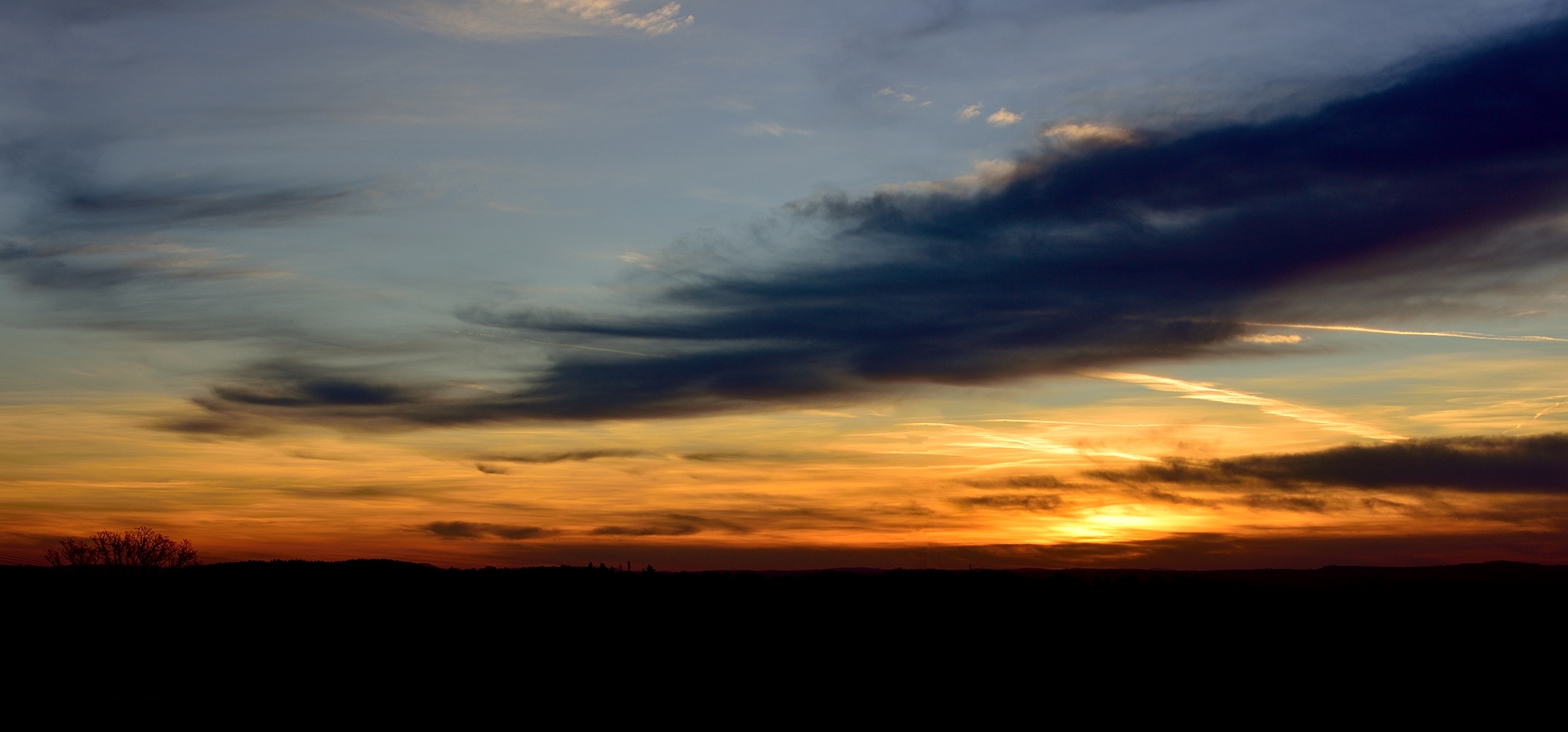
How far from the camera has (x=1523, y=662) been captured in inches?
2062

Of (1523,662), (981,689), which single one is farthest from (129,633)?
(1523,662)

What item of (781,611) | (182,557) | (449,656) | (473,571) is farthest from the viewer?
(182,557)

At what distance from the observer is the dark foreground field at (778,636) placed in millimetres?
47688

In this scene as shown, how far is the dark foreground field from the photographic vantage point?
47688 mm

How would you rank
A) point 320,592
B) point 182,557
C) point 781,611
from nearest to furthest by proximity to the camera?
point 781,611
point 320,592
point 182,557

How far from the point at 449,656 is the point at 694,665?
1293 cm

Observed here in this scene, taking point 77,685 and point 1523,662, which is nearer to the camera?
point 77,685

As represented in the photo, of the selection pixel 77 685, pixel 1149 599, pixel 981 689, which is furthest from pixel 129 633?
pixel 1149 599

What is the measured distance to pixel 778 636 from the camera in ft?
192

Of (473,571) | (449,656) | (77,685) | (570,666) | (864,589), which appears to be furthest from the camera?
(473,571)

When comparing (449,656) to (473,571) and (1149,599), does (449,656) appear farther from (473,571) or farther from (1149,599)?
(473,571)

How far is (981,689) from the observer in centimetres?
4584

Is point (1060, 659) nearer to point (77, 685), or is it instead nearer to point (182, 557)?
point (77, 685)

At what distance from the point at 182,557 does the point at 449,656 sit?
307 feet
